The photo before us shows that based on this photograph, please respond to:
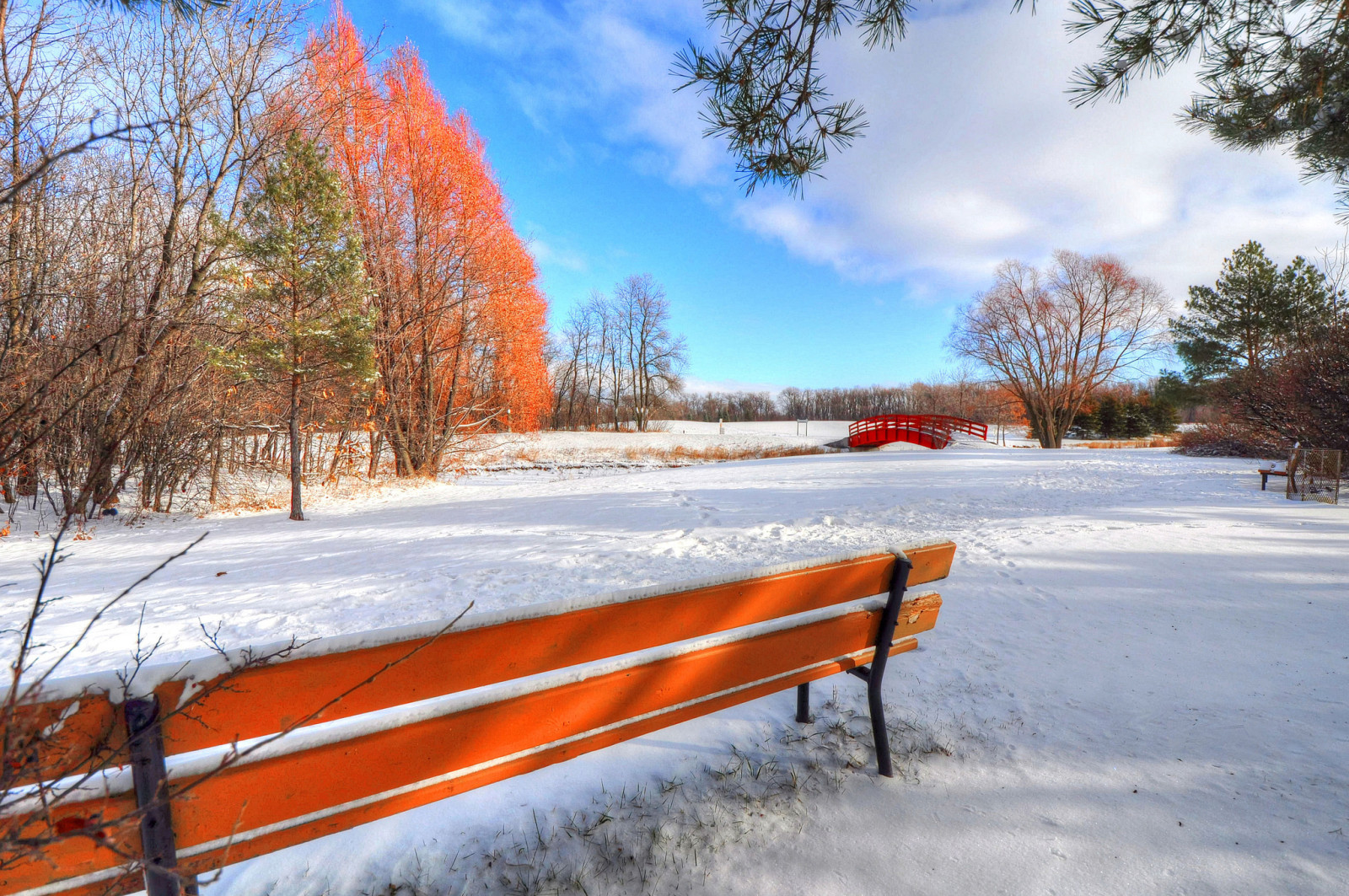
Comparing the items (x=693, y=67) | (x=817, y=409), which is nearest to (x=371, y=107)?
(x=693, y=67)

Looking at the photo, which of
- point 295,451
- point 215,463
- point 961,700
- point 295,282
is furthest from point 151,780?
point 215,463

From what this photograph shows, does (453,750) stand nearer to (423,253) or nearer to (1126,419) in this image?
(423,253)

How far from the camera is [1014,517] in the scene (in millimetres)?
7711

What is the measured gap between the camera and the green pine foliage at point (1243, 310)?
20016mm

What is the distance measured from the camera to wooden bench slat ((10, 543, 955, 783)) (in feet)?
3.76

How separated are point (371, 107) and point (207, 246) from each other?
6042mm

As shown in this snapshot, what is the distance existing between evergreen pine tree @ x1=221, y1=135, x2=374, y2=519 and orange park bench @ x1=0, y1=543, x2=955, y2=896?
9.86 meters

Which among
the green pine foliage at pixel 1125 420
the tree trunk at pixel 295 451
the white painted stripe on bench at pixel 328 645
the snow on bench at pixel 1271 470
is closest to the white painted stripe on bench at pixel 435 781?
the white painted stripe on bench at pixel 328 645

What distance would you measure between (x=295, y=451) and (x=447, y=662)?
10.5 m

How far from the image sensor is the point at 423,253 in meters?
15.3

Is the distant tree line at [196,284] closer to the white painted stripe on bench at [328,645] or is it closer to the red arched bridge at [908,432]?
the white painted stripe on bench at [328,645]

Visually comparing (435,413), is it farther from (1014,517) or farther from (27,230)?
(1014,517)

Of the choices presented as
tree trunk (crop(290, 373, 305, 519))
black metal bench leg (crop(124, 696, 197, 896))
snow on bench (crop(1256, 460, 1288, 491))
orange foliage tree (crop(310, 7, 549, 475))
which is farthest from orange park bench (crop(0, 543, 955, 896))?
orange foliage tree (crop(310, 7, 549, 475))

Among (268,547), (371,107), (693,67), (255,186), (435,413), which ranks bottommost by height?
(268,547)
